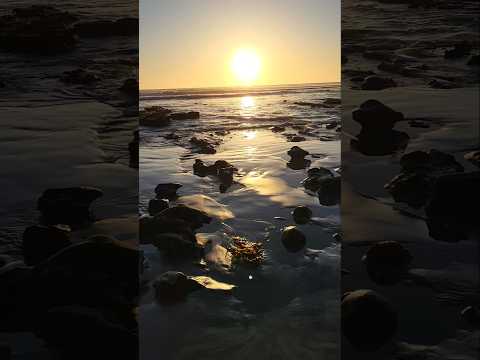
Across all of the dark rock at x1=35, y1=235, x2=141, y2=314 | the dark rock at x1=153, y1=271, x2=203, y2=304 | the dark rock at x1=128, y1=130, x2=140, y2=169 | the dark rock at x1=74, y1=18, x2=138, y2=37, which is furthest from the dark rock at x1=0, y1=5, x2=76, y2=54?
the dark rock at x1=153, y1=271, x2=203, y2=304

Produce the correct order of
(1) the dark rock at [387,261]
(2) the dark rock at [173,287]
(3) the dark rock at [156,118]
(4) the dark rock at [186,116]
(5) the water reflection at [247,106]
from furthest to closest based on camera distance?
1. (5) the water reflection at [247,106]
2. (4) the dark rock at [186,116]
3. (3) the dark rock at [156,118]
4. (2) the dark rock at [173,287]
5. (1) the dark rock at [387,261]

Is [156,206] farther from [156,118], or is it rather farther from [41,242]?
[156,118]

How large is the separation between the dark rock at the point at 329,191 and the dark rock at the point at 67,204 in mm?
1879

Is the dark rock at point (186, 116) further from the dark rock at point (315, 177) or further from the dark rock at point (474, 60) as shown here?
the dark rock at point (474, 60)

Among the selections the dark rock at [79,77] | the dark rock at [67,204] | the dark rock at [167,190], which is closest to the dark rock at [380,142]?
the dark rock at [167,190]

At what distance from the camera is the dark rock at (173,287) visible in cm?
303

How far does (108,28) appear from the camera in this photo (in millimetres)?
3422

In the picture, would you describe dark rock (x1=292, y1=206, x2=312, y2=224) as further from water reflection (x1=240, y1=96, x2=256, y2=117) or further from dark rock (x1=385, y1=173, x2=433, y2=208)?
water reflection (x1=240, y1=96, x2=256, y2=117)

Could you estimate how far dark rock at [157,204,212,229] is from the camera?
3.54 meters

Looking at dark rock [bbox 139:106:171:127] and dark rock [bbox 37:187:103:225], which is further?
dark rock [bbox 139:106:171:127]

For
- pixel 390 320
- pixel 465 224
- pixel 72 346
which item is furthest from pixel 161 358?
pixel 465 224

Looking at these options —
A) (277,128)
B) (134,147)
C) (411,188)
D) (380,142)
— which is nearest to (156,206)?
(134,147)

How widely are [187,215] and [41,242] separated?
44.5 inches

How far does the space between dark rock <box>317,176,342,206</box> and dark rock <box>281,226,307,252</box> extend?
44 cm
